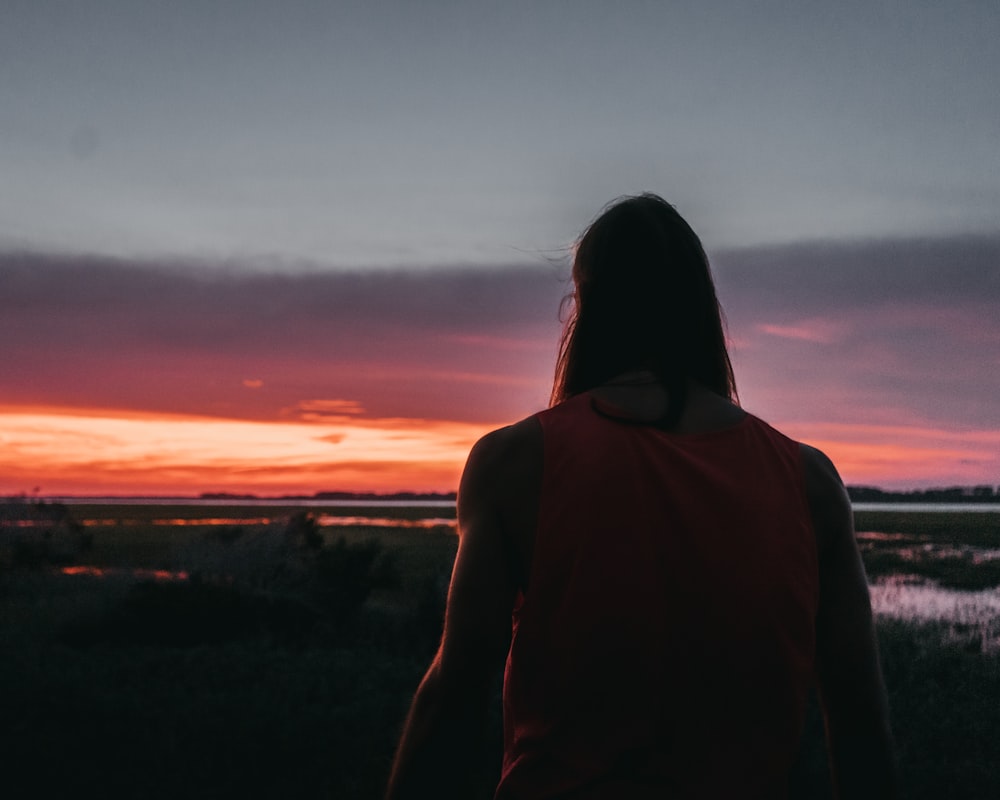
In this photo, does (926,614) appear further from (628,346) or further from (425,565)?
(425,565)

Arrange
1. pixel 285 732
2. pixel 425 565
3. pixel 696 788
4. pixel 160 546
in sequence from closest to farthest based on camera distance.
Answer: pixel 696 788
pixel 285 732
pixel 425 565
pixel 160 546

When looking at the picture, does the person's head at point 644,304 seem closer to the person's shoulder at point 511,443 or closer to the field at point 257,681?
the person's shoulder at point 511,443

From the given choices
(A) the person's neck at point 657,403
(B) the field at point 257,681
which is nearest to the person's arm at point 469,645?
(A) the person's neck at point 657,403

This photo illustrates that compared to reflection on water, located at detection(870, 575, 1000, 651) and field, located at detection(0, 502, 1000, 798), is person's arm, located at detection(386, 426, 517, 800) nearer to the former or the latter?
field, located at detection(0, 502, 1000, 798)

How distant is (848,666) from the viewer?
1699 mm

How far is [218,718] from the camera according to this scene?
9523mm

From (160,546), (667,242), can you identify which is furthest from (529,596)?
(160,546)

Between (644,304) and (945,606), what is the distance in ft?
72.8

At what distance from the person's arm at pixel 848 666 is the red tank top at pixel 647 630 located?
0.23 meters

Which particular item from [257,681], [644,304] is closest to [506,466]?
[644,304]

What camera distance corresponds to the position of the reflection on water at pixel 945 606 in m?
15.8

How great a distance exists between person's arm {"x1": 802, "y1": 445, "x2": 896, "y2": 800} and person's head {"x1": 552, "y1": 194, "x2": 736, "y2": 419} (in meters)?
0.30

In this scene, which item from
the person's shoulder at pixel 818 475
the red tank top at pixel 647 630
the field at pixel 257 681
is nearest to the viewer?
the red tank top at pixel 647 630

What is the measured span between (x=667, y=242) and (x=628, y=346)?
0.22 m
